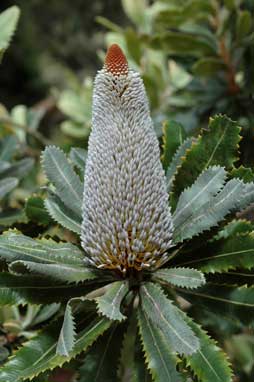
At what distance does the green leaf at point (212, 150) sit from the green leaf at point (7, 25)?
Answer: 645 mm

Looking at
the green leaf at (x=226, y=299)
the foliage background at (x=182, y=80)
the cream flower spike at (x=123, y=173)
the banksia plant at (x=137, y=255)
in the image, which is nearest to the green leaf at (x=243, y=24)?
the foliage background at (x=182, y=80)

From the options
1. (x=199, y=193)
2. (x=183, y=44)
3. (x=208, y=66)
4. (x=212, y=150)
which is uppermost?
(x=183, y=44)

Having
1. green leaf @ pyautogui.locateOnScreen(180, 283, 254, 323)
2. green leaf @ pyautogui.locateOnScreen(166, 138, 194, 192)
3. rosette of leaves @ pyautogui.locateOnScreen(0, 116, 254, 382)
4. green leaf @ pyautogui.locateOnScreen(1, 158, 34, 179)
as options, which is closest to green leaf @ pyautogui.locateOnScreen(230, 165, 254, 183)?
rosette of leaves @ pyautogui.locateOnScreen(0, 116, 254, 382)

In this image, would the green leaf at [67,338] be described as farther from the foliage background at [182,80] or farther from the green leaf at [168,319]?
the foliage background at [182,80]

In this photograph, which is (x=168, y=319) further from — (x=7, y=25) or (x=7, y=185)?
(x=7, y=25)

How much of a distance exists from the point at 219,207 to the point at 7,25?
89 centimetres

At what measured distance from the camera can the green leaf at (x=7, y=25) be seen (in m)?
1.73

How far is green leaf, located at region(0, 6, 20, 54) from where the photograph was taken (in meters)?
1.73

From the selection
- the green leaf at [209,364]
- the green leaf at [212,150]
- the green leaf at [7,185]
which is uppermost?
the green leaf at [7,185]

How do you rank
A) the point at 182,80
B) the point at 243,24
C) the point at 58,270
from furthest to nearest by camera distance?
the point at 182,80
the point at 243,24
the point at 58,270

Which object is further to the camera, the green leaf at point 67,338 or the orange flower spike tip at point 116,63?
the orange flower spike tip at point 116,63

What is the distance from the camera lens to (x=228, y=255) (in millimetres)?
1297

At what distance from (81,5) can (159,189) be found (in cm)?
654

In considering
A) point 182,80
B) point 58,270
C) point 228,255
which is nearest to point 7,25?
point 58,270
